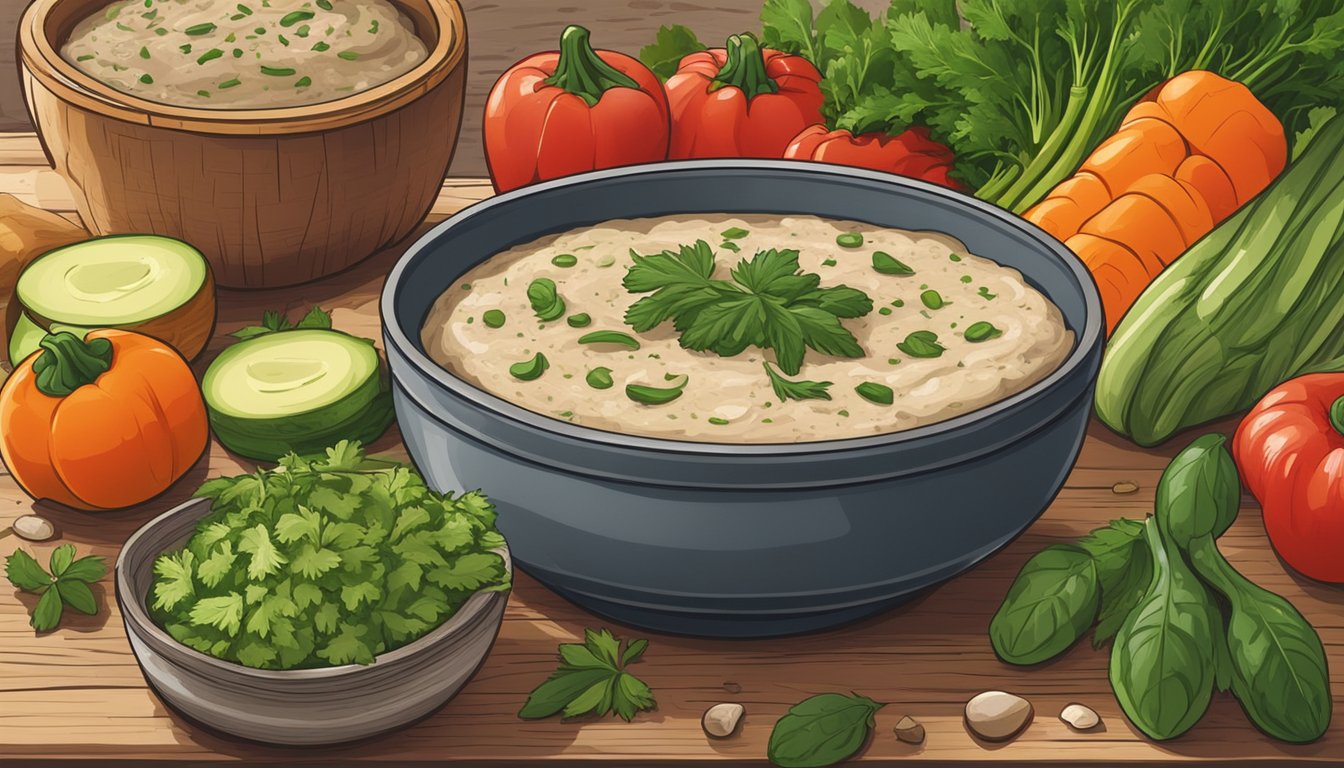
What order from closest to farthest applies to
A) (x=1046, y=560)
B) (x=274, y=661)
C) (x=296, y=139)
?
(x=274, y=661)
(x=1046, y=560)
(x=296, y=139)

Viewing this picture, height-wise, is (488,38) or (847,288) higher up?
(847,288)

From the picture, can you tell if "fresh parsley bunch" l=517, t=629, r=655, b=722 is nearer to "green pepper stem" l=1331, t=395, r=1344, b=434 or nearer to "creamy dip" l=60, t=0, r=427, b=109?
"green pepper stem" l=1331, t=395, r=1344, b=434

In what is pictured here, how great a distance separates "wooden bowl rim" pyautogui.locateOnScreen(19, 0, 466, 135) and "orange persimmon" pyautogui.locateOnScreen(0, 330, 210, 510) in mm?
446

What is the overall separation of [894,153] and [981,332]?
0.90m

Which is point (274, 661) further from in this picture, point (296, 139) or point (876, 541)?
point (296, 139)

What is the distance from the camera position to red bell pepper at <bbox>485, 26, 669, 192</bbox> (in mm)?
2865

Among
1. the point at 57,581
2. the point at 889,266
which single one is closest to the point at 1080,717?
the point at 889,266

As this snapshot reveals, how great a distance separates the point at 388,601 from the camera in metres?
1.64

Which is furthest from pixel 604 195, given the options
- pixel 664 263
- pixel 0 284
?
pixel 0 284

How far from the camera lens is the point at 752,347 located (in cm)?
189

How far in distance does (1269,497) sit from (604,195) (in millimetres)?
975

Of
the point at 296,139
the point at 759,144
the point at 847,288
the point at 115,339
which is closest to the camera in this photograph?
the point at 847,288

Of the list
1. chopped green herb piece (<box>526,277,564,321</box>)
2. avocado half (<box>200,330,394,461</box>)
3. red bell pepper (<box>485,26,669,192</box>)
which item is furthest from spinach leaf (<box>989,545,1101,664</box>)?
red bell pepper (<box>485,26,669,192</box>)

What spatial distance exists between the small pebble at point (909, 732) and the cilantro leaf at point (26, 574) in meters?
1.06
